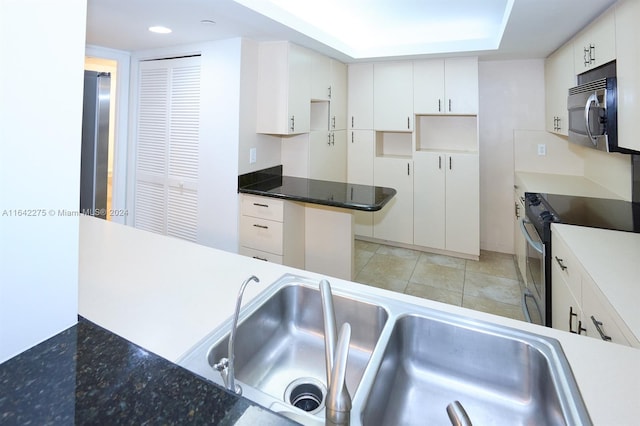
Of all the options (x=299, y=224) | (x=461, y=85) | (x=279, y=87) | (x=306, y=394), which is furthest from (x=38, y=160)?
(x=461, y=85)

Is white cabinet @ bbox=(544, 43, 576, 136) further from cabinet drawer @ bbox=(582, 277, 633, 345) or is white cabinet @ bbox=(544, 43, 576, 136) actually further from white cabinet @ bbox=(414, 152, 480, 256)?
cabinet drawer @ bbox=(582, 277, 633, 345)

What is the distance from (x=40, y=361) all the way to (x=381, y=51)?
3793 millimetres

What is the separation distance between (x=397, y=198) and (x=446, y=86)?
1354mm

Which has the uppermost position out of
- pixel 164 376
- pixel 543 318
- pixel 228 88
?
pixel 228 88

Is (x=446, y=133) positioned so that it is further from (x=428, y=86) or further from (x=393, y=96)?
(x=393, y=96)

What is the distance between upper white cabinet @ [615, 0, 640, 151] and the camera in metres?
1.54

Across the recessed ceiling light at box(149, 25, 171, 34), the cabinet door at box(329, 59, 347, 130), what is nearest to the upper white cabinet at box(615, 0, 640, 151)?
the cabinet door at box(329, 59, 347, 130)

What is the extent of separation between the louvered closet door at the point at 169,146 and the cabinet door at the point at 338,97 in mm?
1471

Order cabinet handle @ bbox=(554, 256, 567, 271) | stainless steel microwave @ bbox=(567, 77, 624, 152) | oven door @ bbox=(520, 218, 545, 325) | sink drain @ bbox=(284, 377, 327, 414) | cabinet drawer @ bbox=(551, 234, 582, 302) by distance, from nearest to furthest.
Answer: sink drain @ bbox=(284, 377, 327, 414), cabinet drawer @ bbox=(551, 234, 582, 302), cabinet handle @ bbox=(554, 256, 567, 271), stainless steel microwave @ bbox=(567, 77, 624, 152), oven door @ bbox=(520, 218, 545, 325)

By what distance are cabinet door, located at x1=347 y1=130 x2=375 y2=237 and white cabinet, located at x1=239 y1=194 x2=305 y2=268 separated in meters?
1.44

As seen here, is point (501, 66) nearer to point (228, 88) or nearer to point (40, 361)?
point (228, 88)

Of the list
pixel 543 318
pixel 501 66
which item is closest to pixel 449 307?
pixel 543 318

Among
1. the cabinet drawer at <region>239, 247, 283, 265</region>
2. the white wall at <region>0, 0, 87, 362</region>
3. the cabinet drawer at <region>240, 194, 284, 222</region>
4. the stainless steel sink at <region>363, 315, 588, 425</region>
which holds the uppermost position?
the white wall at <region>0, 0, 87, 362</region>

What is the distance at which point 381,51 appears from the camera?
358cm
